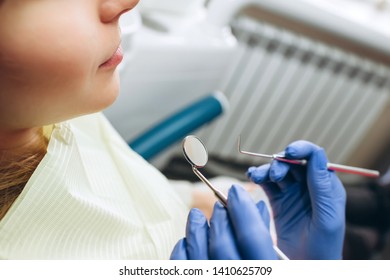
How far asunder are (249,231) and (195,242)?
82mm

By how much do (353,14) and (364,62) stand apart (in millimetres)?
210

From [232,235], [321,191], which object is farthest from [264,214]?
[321,191]

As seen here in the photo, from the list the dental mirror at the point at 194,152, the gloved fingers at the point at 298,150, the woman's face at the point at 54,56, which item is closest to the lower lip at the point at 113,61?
the woman's face at the point at 54,56

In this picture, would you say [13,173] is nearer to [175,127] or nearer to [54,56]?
[54,56]

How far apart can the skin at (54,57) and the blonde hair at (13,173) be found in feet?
0.18

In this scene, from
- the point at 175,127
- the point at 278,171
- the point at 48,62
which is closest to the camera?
the point at 48,62

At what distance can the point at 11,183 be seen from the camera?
2.26ft

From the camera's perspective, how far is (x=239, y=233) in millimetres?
630

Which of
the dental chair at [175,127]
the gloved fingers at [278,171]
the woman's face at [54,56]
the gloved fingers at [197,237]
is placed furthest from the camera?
the dental chair at [175,127]

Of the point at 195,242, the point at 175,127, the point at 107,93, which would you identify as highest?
the point at 107,93

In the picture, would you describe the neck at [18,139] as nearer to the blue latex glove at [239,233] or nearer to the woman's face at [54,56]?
the woman's face at [54,56]

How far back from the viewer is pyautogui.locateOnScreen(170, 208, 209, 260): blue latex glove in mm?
640

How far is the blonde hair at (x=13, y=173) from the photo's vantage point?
27.0 inches
